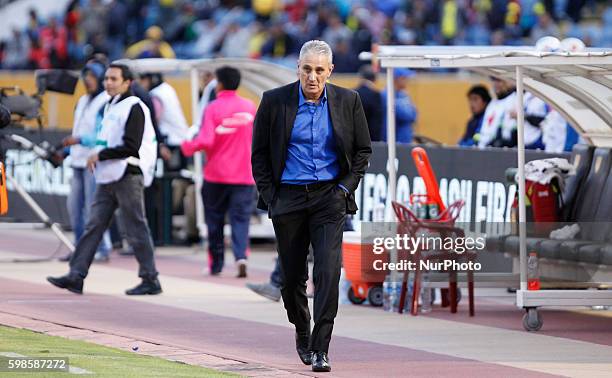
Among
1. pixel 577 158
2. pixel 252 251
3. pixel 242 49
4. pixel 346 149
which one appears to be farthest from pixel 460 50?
pixel 242 49

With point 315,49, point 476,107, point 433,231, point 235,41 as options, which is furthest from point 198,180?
point 235,41

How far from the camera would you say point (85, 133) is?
631 inches

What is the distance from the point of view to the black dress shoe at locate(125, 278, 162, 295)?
546 inches

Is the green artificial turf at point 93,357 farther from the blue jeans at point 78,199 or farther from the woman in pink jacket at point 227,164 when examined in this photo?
the blue jeans at point 78,199

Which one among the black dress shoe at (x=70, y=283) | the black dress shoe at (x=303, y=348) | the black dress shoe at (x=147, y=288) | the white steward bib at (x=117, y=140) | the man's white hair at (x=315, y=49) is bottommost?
the black dress shoe at (x=147, y=288)

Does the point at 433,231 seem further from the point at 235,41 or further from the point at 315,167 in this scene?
the point at 235,41

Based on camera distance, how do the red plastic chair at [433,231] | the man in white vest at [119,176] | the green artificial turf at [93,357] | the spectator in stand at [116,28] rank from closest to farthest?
the green artificial turf at [93,357]
the red plastic chair at [433,231]
the man in white vest at [119,176]
the spectator in stand at [116,28]

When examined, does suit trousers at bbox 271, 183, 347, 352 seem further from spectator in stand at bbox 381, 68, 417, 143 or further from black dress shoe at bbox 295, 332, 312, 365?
spectator in stand at bbox 381, 68, 417, 143

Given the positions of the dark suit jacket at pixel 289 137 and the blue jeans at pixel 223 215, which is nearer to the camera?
the dark suit jacket at pixel 289 137

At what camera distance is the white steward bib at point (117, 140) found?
13.6 meters

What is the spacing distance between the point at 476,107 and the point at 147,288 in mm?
5308

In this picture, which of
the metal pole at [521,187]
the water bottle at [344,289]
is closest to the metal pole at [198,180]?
the water bottle at [344,289]

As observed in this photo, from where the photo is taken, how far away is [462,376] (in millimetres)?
9234

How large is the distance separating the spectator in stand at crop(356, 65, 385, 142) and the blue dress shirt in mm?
8943
